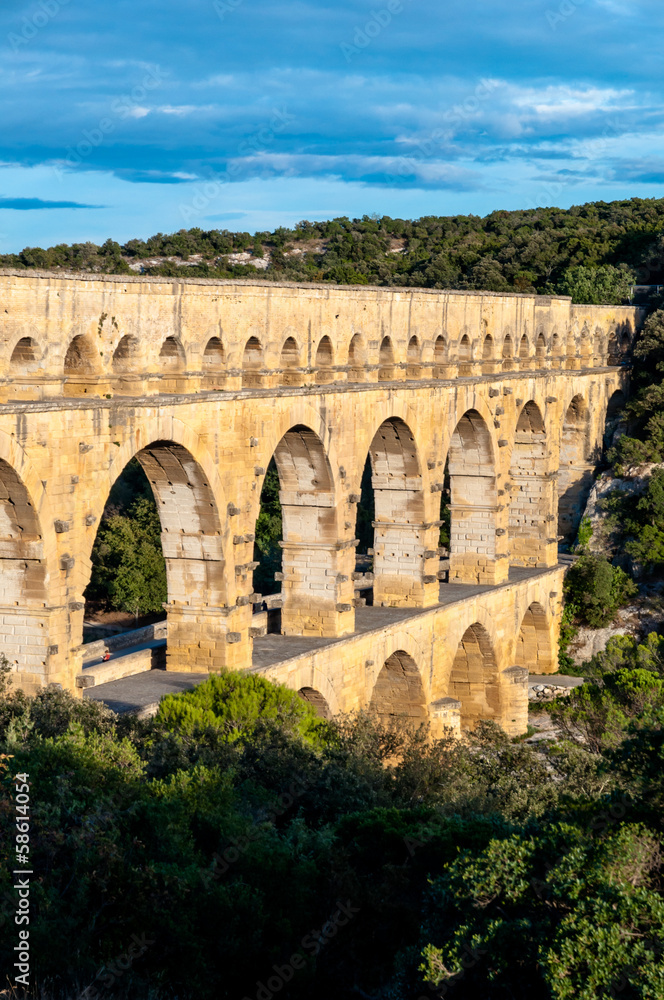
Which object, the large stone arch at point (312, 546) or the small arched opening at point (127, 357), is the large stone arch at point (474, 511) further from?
the small arched opening at point (127, 357)

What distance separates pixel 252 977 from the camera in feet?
45.7

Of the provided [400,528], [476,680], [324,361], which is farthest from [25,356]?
[476,680]

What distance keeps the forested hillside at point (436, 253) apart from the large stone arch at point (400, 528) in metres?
28.1

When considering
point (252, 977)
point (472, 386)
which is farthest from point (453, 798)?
point (472, 386)

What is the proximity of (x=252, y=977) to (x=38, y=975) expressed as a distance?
2445 mm

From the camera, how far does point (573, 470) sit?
155 feet

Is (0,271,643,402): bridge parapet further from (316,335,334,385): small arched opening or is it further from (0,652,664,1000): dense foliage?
(0,652,664,1000): dense foliage

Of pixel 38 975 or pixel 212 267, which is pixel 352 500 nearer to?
pixel 38 975

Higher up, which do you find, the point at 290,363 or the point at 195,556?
the point at 290,363

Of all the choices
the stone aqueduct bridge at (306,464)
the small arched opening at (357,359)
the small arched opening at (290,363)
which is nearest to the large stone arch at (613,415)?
the stone aqueduct bridge at (306,464)

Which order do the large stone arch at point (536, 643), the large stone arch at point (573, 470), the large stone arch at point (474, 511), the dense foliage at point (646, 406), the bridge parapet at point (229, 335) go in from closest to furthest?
the bridge parapet at point (229, 335) → the large stone arch at point (474, 511) → the large stone arch at point (536, 643) → the dense foliage at point (646, 406) → the large stone arch at point (573, 470)

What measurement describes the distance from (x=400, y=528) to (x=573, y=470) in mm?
17620

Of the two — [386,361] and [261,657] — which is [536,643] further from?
[261,657]

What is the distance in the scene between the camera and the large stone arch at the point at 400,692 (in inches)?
1190
